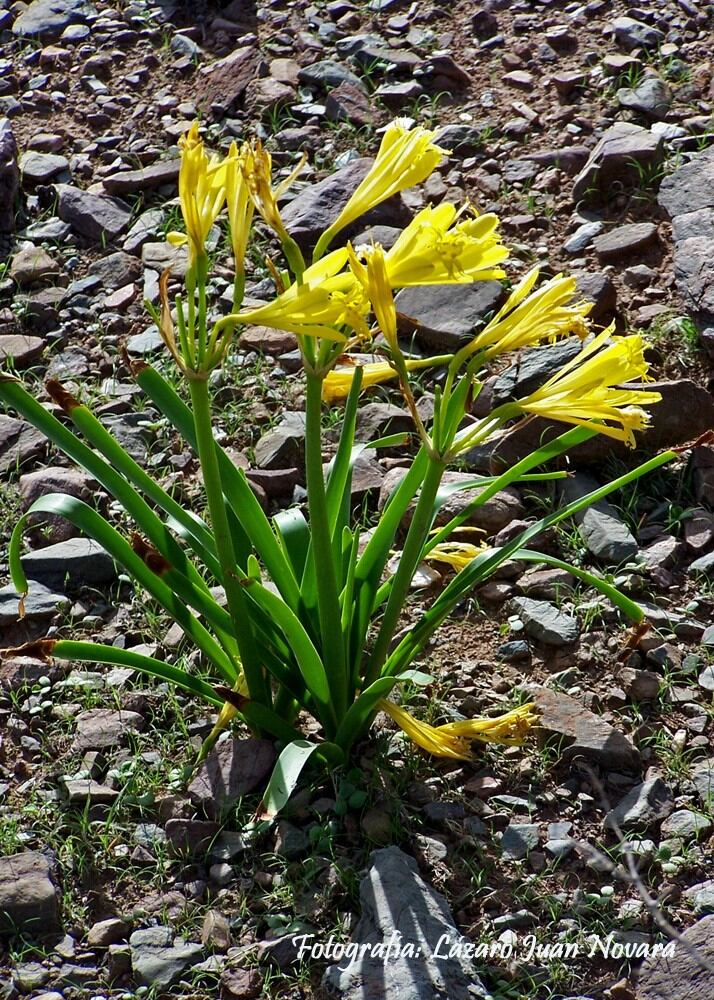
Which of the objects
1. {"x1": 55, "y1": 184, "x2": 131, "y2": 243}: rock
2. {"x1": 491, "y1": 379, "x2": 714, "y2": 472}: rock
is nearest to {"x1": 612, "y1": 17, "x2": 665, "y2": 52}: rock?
{"x1": 491, "y1": 379, "x2": 714, "y2": 472}: rock

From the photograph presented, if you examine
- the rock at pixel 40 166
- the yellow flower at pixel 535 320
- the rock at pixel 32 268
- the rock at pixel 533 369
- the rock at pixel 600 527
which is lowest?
the rock at pixel 600 527

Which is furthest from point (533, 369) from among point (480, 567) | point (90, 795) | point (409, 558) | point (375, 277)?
point (90, 795)

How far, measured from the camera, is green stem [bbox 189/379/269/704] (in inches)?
78.7

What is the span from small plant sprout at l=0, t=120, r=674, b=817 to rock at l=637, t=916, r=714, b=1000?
52 cm

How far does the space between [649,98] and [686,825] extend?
311 centimetres

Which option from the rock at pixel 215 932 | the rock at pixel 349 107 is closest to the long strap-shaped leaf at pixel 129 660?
the rock at pixel 215 932

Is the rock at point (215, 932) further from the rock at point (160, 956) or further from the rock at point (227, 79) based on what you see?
the rock at point (227, 79)

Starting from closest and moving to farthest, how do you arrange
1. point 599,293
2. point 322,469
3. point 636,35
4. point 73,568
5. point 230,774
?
point 322,469, point 230,774, point 73,568, point 599,293, point 636,35

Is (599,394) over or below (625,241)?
over

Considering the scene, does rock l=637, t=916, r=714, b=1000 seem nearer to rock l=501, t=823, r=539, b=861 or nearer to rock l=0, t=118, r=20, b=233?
rock l=501, t=823, r=539, b=861

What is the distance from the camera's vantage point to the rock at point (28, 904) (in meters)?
2.29

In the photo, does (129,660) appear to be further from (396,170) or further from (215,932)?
(396,170)

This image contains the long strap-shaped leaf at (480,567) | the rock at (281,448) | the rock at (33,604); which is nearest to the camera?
the long strap-shaped leaf at (480,567)

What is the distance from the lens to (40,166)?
4.62 metres
